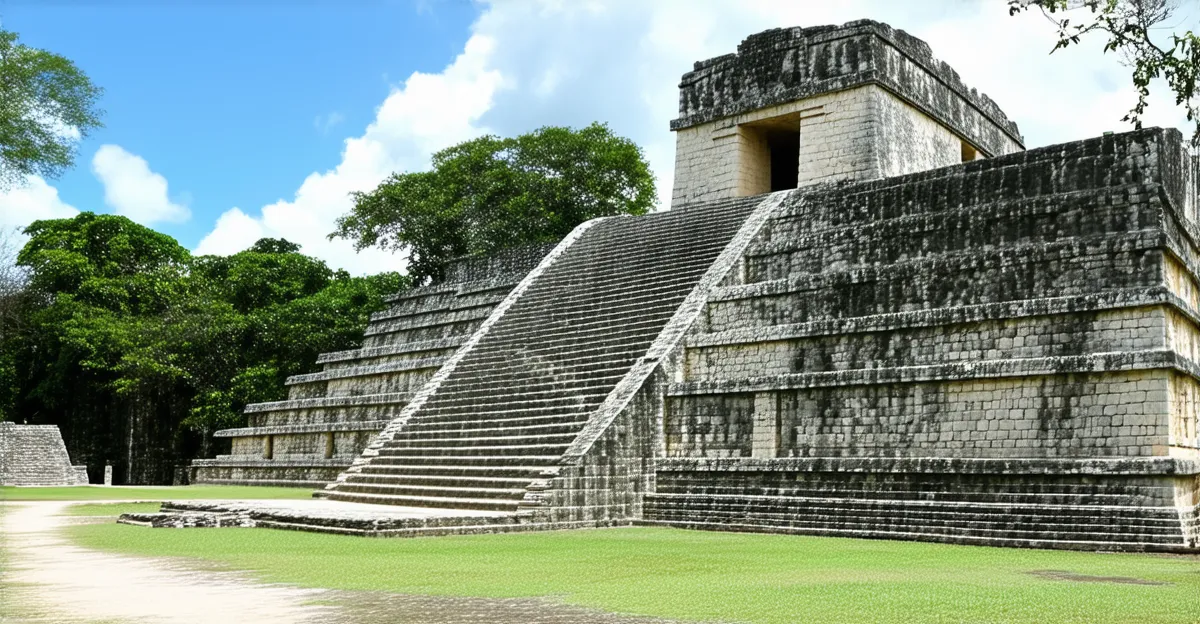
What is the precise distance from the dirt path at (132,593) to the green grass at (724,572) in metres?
0.44

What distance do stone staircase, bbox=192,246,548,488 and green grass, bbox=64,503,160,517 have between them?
12.9 feet

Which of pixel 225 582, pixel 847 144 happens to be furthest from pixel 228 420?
pixel 225 582

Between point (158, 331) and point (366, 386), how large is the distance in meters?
11.6

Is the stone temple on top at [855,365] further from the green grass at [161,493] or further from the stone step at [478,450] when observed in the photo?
the green grass at [161,493]

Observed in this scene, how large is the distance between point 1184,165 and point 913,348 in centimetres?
364

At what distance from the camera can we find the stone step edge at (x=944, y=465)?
31.0ft

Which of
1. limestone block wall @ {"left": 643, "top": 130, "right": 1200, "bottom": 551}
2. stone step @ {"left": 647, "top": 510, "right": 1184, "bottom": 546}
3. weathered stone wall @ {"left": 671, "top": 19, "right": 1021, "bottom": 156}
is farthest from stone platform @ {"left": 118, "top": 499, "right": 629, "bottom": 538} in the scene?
weathered stone wall @ {"left": 671, "top": 19, "right": 1021, "bottom": 156}

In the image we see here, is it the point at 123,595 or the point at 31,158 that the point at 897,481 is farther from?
the point at 31,158

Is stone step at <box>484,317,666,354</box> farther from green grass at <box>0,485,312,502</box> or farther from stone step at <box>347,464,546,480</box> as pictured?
green grass at <box>0,485,312,502</box>

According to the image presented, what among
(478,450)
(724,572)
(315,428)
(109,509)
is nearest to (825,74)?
(478,450)

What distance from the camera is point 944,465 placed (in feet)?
34.4

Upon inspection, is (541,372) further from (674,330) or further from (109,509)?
(109,509)

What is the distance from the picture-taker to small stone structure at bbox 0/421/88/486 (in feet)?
77.3

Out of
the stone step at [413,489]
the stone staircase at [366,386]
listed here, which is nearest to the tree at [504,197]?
the stone staircase at [366,386]
